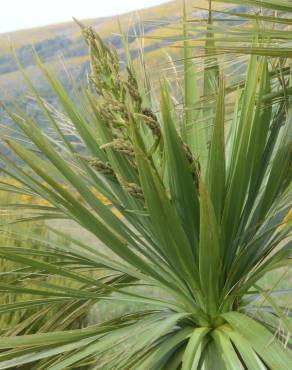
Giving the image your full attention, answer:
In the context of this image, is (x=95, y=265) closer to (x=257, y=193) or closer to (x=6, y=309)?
(x=6, y=309)

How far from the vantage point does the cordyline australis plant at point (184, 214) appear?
2.05 metres

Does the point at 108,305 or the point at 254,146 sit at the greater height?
the point at 108,305

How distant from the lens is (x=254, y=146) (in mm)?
2326

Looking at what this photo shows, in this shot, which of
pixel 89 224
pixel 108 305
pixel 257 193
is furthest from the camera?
pixel 108 305

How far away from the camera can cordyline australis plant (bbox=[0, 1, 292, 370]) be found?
6.74ft

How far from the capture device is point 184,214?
236 cm

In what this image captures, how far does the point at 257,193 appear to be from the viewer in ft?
8.07

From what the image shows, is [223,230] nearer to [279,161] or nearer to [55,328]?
[279,161]

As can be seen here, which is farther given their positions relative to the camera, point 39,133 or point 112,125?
point 39,133

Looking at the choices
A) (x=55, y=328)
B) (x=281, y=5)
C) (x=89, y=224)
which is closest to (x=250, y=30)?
(x=281, y=5)

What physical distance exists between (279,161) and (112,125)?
1.99 ft

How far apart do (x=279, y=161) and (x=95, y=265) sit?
809 millimetres

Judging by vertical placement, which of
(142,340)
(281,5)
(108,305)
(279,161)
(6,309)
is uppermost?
(108,305)

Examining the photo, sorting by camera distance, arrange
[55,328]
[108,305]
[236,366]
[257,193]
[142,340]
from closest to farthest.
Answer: [236,366] < [142,340] < [257,193] < [55,328] < [108,305]
